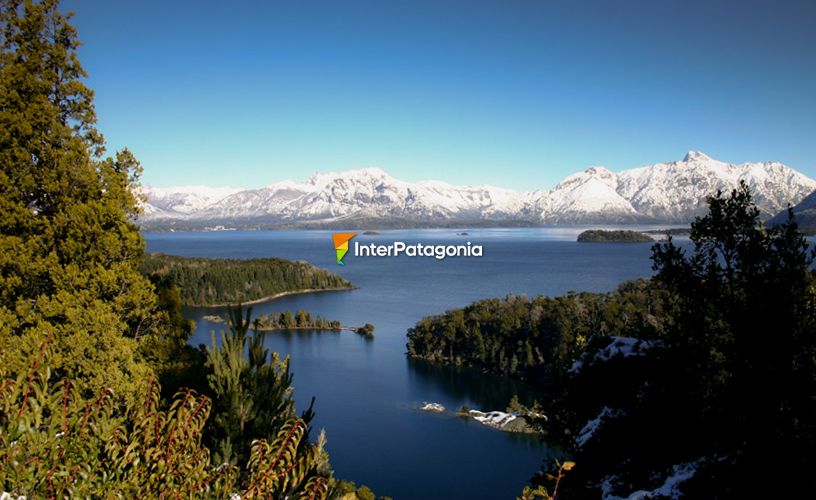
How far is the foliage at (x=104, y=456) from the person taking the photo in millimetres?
3227

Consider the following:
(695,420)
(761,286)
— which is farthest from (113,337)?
(761,286)

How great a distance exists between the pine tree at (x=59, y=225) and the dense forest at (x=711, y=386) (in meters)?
9.70

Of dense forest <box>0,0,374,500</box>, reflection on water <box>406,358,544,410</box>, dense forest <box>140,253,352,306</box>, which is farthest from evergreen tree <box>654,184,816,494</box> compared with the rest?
dense forest <box>140,253,352,306</box>

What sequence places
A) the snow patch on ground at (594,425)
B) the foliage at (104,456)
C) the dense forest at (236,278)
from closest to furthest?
the foliage at (104,456) → the snow patch on ground at (594,425) → the dense forest at (236,278)

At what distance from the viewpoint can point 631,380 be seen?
10203 millimetres

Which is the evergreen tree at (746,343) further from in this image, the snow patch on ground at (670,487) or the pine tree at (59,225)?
the pine tree at (59,225)

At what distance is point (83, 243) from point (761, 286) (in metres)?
14.2

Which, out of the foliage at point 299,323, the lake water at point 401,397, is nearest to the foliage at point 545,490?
the lake water at point 401,397

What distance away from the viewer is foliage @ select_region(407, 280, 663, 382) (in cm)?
6550

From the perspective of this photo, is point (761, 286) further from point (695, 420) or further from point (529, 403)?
point (529, 403)

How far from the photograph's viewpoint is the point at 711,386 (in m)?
9.17

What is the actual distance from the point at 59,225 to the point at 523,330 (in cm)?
6630

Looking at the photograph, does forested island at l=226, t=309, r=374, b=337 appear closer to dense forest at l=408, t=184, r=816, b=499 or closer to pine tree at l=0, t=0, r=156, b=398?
pine tree at l=0, t=0, r=156, b=398

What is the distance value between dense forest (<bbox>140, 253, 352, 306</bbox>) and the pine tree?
106 meters
